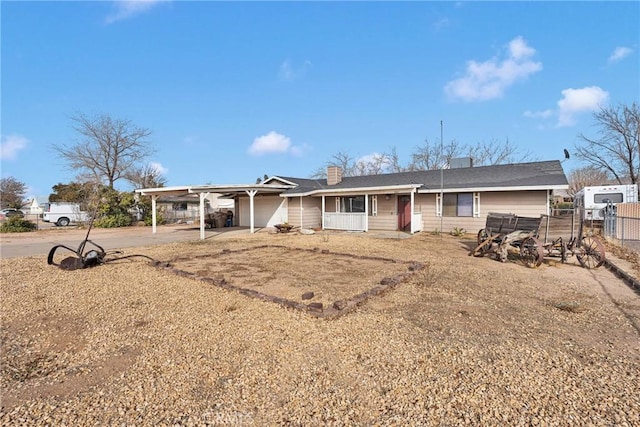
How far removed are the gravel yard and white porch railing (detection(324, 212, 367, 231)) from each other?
983 cm

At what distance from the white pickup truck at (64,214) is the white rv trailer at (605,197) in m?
34.1

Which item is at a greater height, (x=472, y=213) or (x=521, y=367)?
(x=472, y=213)

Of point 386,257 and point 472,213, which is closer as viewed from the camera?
point 386,257

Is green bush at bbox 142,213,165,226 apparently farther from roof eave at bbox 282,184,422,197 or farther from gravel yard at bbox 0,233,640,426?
gravel yard at bbox 0,233,640,426

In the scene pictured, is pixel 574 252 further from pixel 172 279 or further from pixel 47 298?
pixel 47 298

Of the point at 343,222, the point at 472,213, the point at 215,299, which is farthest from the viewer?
the point at 343,222

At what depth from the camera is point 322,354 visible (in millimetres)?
3244

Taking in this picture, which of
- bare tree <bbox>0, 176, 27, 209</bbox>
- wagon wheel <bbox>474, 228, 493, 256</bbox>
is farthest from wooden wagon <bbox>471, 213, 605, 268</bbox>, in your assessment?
bare tree <bbox>0, 176, 27, 209</bbox>

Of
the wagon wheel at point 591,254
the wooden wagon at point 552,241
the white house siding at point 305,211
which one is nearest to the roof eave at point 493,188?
the wooden wagon at point 552,241

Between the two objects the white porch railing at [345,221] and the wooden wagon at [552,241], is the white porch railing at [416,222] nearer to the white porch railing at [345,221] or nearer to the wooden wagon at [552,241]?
the white porch railing at [345,221]

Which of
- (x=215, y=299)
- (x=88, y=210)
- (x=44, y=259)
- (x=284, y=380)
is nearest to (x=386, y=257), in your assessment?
(x=215, y=299)

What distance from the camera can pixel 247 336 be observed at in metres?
3.70

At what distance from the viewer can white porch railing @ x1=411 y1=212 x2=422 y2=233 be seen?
585 inches

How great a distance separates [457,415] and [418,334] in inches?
56.4
